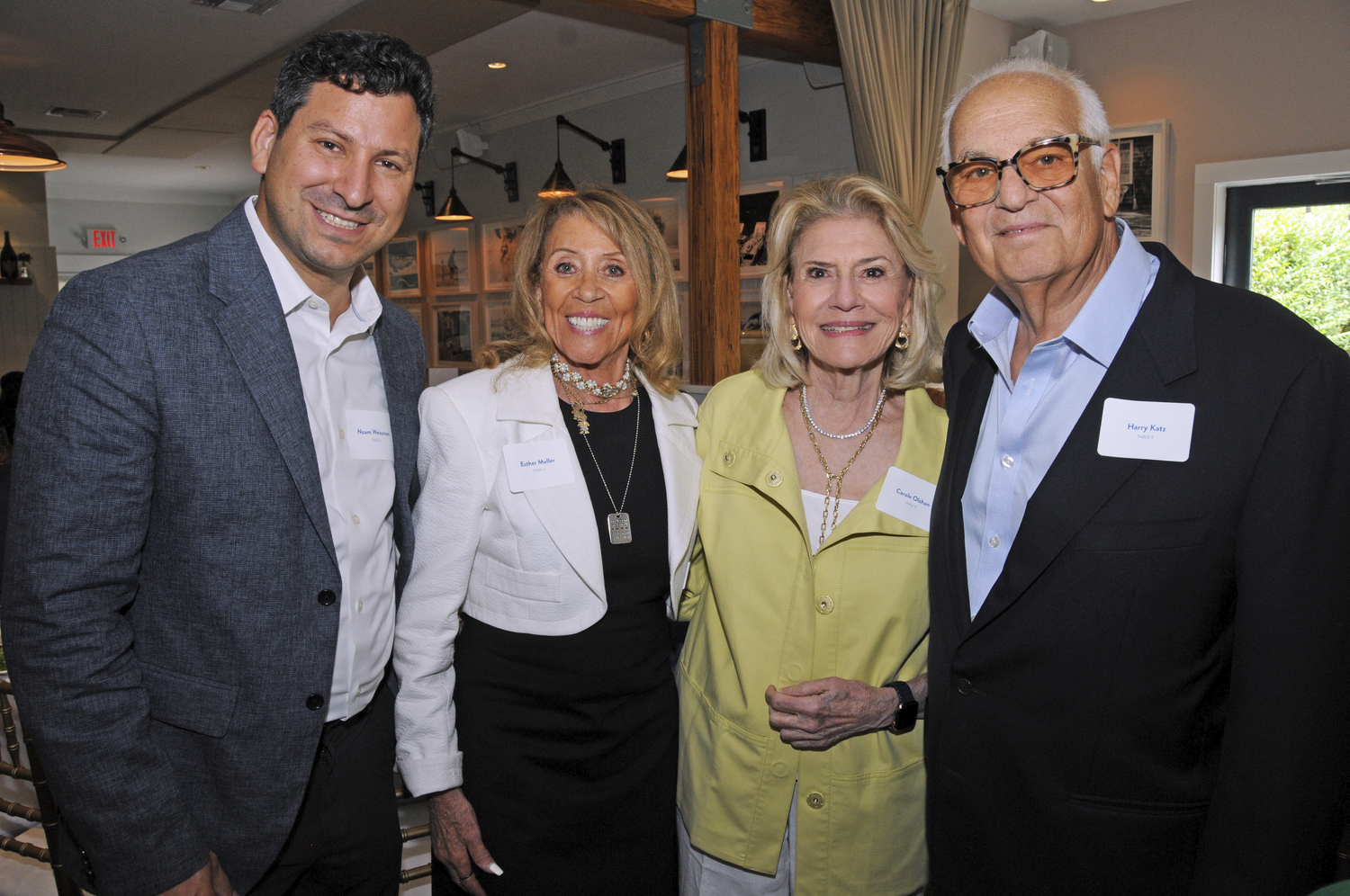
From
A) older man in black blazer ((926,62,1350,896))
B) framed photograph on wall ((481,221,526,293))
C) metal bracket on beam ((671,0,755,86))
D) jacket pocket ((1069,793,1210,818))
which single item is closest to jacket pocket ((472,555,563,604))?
older man in black blazer ((926,62,1350,896))

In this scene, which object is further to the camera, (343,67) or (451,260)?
(451,260)

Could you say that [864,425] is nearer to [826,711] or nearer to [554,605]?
[826,711]

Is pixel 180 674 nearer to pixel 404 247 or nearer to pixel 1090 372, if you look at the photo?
pixel 1090 372

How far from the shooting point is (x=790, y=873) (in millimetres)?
1728

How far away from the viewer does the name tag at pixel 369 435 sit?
151cm

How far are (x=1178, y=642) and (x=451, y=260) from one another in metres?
8.75

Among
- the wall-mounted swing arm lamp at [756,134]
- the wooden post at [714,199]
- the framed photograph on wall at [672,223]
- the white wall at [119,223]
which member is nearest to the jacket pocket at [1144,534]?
the wooden post at [714,199]

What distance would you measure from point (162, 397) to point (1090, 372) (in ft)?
4.46

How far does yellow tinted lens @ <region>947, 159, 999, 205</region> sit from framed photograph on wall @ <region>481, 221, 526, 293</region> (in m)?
7.13

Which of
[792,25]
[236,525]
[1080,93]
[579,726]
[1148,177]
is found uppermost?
[792,25]

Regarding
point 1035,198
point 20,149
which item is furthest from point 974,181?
point 20,149

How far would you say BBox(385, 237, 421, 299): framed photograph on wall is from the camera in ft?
31.7

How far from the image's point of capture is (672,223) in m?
6.84

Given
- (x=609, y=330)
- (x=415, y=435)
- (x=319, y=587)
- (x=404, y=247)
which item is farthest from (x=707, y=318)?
(x=404, y=247)
